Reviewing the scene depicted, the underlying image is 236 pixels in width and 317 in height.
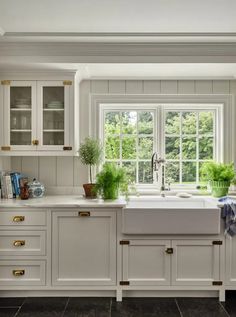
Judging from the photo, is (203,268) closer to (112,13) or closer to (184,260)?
(184,260)

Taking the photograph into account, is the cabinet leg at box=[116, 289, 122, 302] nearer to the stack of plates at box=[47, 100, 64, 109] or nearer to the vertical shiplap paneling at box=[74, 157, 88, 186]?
the vertical shiplap paneling at box=[74, 157, 88, 186]

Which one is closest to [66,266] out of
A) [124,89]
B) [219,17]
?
[124,89]

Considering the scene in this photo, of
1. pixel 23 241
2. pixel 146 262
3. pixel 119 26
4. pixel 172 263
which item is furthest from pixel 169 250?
pixel 119 26

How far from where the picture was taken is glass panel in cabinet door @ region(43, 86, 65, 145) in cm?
317

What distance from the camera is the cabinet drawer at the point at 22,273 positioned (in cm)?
286

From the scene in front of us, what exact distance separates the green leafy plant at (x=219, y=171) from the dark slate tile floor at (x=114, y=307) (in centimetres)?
111

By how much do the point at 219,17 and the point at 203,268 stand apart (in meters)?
2.07

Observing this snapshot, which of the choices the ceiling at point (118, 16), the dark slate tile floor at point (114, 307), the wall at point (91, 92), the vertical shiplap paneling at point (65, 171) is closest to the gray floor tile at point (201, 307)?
the dark slate tile floor at point (114, 307)

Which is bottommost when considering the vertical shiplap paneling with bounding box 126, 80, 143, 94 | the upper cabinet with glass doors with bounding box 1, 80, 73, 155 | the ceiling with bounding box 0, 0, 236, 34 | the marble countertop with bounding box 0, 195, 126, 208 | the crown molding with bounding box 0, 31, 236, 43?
the marble countertop with bounding box 0, 195, 126, 208

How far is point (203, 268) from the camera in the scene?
2.87 meters

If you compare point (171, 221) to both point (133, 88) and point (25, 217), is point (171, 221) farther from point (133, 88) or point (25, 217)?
point (133, 88)

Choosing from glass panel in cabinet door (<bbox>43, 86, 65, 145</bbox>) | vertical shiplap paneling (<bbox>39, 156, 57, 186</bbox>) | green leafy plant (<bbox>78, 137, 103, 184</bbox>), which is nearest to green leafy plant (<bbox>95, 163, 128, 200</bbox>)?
green leafy plant (<bbox>78, 137, 103, 184</bbox>)

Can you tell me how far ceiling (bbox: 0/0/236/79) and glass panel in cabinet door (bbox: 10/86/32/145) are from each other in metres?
0.28

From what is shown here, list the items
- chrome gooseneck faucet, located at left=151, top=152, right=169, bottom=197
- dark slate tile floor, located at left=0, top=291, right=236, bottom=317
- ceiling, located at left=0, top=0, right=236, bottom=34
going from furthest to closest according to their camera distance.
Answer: chrome gooseneck faucet, located at left=151, top=152, right=169, bottom=197 → dark slate tile floor, located at left=0, top=291, right=236, bottom=317 → ceiling, located at left=0, top=0, right=236, bottom=34
